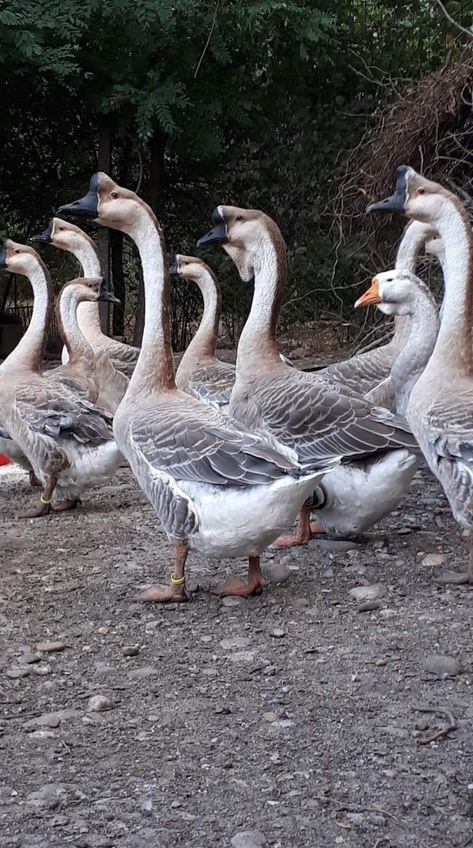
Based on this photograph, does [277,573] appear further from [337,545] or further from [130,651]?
[130,651]

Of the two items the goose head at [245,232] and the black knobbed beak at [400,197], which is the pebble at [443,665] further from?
the goose head at [245,232]

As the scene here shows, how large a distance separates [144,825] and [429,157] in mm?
5654

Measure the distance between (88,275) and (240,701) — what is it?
555 centimetres

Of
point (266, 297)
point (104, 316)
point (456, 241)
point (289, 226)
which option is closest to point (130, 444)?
point (266, 297)

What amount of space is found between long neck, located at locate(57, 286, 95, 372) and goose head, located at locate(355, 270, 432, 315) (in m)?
2.60

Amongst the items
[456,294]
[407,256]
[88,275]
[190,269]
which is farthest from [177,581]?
[88,275]

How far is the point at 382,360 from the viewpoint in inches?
242

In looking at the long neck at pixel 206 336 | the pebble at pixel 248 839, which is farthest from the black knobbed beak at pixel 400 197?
the pebble at pixel 248 839

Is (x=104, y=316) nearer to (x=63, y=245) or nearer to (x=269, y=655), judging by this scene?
(x=63, y=245)

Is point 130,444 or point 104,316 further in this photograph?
point 104,316

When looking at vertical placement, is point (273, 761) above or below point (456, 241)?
below

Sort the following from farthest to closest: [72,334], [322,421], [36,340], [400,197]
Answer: [72,334] → [36,340] → [400,197] → [322,421]

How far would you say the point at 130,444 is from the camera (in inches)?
173

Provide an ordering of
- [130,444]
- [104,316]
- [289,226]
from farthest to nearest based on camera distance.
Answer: [289,226]
[104,316]
[130,444]
